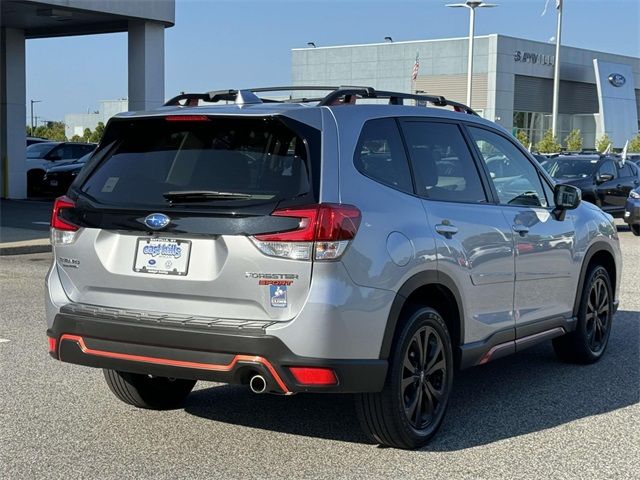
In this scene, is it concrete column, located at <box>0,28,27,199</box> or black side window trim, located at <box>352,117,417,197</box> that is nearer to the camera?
black side window trim, located at <box>352,117,417,197</box>

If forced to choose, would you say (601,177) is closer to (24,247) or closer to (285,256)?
(24,247)

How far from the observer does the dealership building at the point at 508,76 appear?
6506 centimetres

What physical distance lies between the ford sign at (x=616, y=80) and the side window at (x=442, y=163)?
66.5 meters

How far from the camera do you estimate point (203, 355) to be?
4.78 m

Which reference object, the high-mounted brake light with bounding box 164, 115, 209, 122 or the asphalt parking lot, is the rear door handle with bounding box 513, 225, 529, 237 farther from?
the high-mounted brake light with bounding box 164, 115, 209, 122

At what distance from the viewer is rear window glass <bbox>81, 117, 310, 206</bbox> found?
4.86 meters

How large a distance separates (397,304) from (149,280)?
1.27 m

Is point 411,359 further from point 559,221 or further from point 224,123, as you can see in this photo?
point 559,221

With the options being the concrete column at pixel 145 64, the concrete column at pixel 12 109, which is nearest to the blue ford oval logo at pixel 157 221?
the concrete column at pixel 145 64

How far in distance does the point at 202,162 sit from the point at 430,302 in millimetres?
1534

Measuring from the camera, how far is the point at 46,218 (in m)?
20.5

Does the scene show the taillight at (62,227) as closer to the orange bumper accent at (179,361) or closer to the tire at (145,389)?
the orange bumper accent at (179,361)

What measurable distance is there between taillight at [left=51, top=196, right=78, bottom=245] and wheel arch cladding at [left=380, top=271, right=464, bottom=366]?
69.7 inches

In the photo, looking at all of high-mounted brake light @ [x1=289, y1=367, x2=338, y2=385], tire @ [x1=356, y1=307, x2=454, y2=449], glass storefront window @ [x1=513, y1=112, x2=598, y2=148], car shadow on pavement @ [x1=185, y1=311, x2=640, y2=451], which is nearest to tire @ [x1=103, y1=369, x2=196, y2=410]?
car shadow on pavement @ [x1=185, y1=311, x2=640, y2=451]
